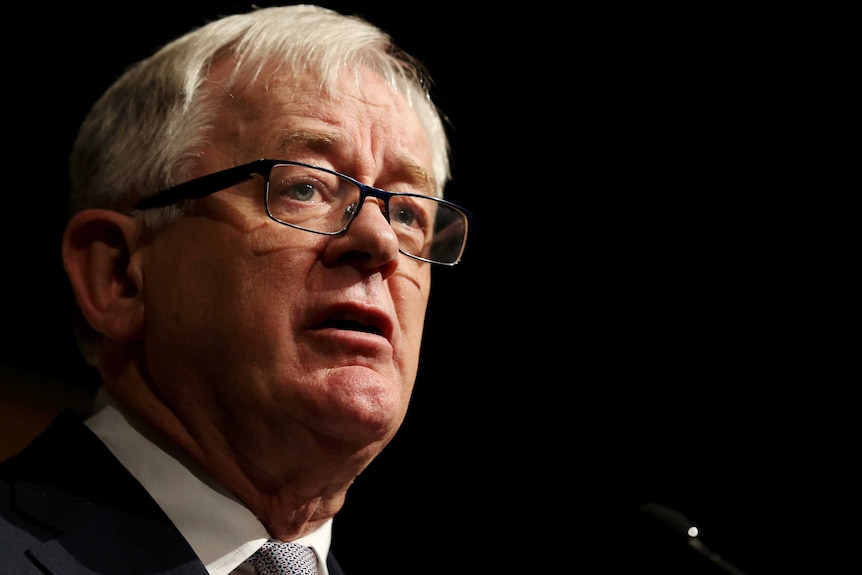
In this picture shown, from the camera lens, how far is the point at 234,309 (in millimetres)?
1409

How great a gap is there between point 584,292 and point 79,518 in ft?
5.56

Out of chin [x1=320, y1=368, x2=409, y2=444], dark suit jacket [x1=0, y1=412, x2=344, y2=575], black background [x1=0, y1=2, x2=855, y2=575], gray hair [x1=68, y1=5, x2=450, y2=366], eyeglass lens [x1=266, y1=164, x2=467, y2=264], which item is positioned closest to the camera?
dark suit jacket [x1=0, y1=412, x2=344, y2=575]

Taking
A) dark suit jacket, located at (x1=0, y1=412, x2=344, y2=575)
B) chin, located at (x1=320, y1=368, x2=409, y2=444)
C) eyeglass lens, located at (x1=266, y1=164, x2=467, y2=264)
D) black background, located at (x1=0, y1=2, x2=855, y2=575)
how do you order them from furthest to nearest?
black background, located at (x1=0, y1=2, x2=855, y2=575), eyeglass lens, located at (x1=266, y1=164, x2=467, y2=264), chin, located at (x1=320, y1=368, x2=409, y2=444), dark suit jacket, located at (x1=0, y1=412, x2=344, y2=575)

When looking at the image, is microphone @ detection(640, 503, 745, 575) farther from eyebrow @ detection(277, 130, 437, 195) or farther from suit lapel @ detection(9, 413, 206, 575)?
eyebrow @ detection(277, 130, 437, 195)

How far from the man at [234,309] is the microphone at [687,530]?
538mm

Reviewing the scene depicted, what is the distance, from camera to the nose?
1.45 metres

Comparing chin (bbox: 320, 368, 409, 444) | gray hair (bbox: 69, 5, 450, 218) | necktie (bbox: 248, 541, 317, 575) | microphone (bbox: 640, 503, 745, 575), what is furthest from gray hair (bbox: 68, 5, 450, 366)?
microphone (bbox: 640, 503, 745, 575)

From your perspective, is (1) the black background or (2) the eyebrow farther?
(1) the black background

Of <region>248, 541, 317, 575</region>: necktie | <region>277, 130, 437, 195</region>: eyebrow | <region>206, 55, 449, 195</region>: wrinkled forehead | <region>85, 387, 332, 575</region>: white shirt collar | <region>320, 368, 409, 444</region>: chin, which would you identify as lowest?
<region>248, 541, 317, 575</region>: necktie

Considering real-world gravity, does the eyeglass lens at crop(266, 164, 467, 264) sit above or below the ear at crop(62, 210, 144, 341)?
above

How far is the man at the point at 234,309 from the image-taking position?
1.38 meters

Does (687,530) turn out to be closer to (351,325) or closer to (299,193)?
(351,325)

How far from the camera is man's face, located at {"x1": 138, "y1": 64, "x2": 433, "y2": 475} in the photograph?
54.8 inches

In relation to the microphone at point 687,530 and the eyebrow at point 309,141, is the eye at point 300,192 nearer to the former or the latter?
the eyebrow at point 309,141
